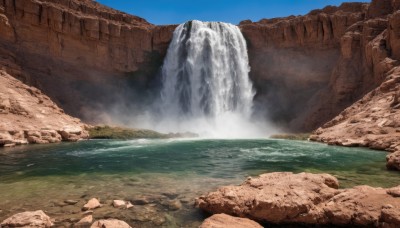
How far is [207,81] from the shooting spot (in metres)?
39.1

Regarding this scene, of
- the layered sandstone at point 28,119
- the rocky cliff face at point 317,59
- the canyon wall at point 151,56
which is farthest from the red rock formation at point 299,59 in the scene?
the layered sandstone at point 28,119

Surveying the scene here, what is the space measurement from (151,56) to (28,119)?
21800mm

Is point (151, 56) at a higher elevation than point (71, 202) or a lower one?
higher

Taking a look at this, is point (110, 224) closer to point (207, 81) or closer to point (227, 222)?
point (227, 222)

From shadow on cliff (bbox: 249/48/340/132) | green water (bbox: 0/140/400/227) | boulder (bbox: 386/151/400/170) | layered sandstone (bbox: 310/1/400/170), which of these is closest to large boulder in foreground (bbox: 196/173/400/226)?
green water (bbox: 0/140/400/227)

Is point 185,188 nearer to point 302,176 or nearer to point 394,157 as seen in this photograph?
point 302,176

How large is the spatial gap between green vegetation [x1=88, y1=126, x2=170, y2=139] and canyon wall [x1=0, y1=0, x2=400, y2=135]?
617 centimetres

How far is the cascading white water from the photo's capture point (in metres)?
38.6

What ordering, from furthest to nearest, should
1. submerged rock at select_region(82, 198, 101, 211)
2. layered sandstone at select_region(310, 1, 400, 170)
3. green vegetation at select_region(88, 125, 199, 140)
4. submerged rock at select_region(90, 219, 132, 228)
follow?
1. green vegetation at select_region(88, 125, 199, 140)
2. layered sandstone at select_region(310, 1, 400, 170)
3. submerged rock at select_region(82, 198, 101, 211)
4. submerged rock at select_region(90, 219, 132, 228)

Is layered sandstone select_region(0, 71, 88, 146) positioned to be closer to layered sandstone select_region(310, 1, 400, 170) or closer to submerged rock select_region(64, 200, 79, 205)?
submerged rock select_region(64, 200, 79, 205)

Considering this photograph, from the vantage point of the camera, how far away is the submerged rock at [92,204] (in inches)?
268

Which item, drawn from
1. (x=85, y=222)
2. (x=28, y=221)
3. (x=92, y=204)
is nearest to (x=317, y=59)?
(x=92, y=204)

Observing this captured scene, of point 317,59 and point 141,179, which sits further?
point 317,59

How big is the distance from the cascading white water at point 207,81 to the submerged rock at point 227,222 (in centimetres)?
3144
